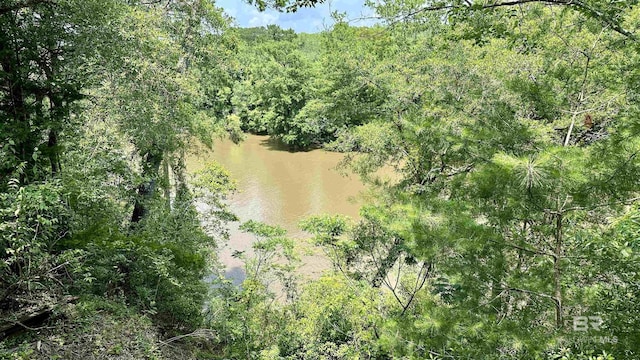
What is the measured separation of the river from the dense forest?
4.46ft

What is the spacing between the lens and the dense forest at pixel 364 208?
7.99ft

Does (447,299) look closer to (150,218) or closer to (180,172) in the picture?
(150,218)

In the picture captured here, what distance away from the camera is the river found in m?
8.98

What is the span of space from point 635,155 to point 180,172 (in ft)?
20.9

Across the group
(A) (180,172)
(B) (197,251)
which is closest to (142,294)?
(B) (197,251)

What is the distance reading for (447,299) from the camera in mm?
4043

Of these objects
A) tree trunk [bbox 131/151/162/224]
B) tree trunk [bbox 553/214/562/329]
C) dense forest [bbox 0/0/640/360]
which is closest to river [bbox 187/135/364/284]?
tree trunk [bbox 131/151/162/224]

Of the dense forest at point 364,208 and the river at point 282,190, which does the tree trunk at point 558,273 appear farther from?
the river at point 282,190

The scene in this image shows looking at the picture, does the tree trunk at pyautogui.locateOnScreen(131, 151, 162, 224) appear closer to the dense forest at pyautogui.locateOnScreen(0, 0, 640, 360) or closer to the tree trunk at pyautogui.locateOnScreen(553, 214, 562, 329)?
the dense forest at pyautogui.locateOnScreen(0, 0, 640, 360)

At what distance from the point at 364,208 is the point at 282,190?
842 cm

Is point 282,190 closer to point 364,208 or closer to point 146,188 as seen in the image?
point 146,188

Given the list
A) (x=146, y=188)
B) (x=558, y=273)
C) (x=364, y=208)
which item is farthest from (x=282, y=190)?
(x=558, y=273)

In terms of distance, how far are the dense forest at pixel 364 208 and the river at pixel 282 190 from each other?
53.6 inches

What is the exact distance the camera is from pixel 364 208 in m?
5.80
